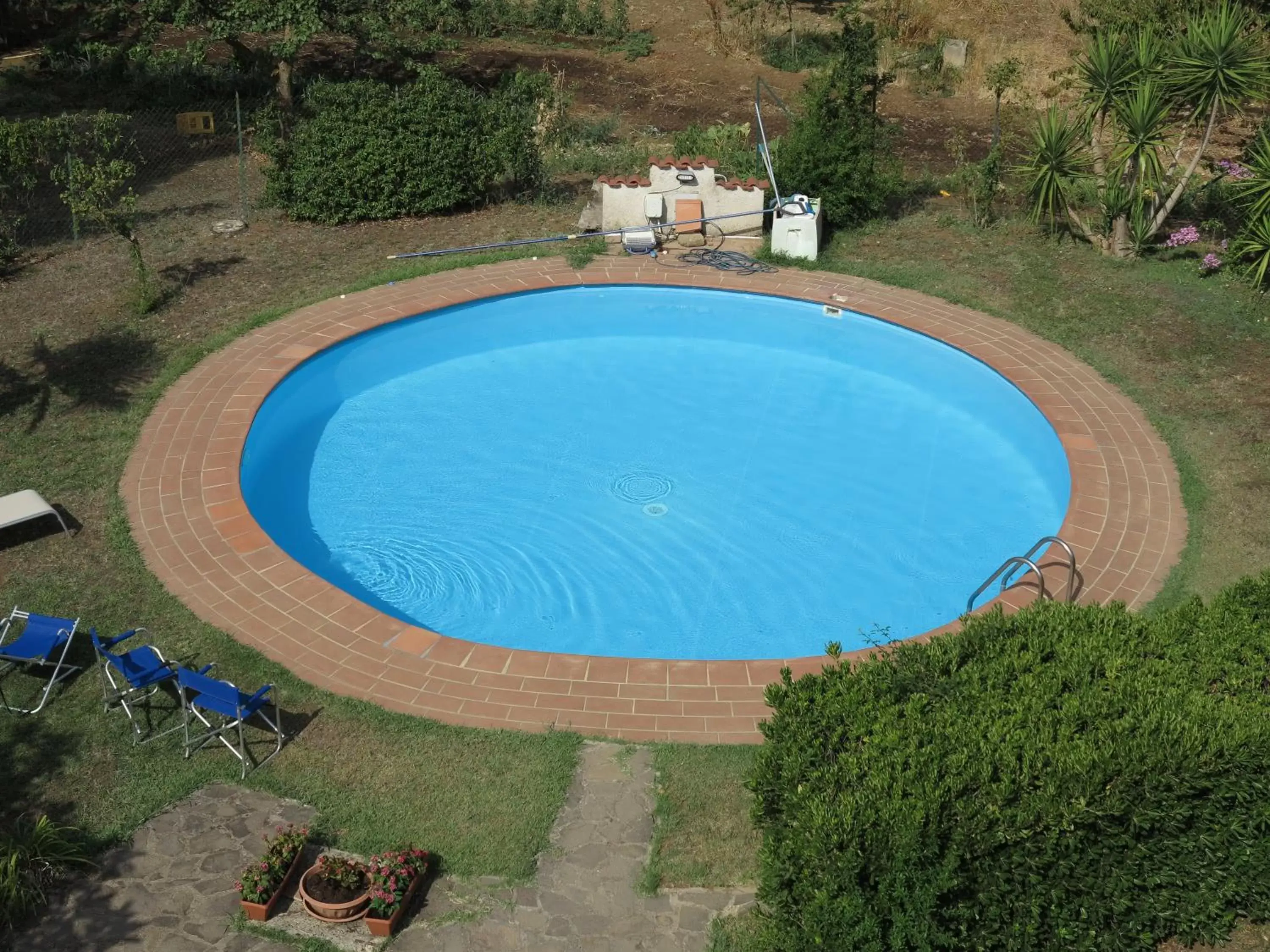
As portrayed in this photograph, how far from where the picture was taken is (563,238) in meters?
17.0

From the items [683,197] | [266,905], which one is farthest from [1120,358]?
[266,905]

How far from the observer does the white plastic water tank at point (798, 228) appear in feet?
53.5

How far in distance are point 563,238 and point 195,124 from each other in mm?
7792

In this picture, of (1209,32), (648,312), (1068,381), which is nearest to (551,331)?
(648,312)

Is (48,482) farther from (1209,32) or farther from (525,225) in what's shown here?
(1209,32)

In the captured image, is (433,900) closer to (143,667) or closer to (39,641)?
(143,667)

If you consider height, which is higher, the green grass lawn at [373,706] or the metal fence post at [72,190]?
the metal fence post at [72,190]

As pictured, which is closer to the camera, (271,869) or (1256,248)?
(271,869)

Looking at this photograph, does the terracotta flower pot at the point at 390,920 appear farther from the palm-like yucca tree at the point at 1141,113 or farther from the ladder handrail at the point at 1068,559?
the palm-like yucca tree at the point at 1141,113

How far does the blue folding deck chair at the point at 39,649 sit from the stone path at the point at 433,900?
5.70ft

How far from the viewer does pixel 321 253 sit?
53.8 feet

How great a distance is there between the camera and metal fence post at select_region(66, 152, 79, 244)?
1441 cm

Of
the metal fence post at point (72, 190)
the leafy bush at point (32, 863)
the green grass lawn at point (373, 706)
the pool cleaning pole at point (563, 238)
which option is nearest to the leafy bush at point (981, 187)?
the green grass lawn at point (373, 706)

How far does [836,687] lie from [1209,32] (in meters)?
11.8
